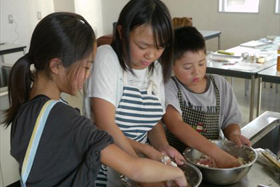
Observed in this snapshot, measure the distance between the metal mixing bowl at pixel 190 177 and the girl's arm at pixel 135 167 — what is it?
0.11 m

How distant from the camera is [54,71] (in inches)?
32.7

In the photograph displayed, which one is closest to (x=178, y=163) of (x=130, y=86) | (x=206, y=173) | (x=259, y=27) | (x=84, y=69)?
(x=206, y=173)

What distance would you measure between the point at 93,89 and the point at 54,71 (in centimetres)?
23

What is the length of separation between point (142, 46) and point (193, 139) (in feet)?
1.18

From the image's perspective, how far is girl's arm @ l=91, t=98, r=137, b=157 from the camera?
1017 mm

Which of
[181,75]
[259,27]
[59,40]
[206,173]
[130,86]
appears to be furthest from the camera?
Answer: [259,27]

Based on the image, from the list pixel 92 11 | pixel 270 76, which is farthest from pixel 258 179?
pixel 92 11

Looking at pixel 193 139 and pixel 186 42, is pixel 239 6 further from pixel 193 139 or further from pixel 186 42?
pixel 193 139

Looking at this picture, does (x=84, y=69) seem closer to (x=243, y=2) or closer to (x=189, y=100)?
(x=189, y=100)

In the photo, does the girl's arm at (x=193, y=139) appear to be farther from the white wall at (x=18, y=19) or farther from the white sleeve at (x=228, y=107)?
the white wall at (x=18, y=19)

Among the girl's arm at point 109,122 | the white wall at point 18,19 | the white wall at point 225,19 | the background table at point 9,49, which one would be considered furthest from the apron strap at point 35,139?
the white wall at point 225,19

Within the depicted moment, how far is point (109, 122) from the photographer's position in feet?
3.34

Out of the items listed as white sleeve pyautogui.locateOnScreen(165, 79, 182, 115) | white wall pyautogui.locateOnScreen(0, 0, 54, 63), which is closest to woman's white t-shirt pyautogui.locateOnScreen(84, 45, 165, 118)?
white sleeve pyautogui.locateOnScreen(165, 79, 182, 115)

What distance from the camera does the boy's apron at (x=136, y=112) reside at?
109cm
